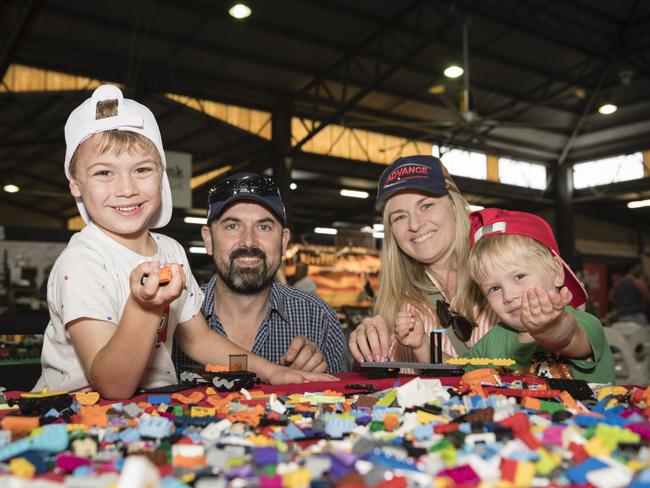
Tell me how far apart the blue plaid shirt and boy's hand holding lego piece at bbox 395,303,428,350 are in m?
0.68

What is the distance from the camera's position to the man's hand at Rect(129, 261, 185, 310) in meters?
1.16

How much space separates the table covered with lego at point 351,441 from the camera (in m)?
0.65

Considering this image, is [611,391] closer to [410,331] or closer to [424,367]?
[424,367]

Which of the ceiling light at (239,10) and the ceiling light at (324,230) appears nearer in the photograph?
the ceiling light at (239,10)

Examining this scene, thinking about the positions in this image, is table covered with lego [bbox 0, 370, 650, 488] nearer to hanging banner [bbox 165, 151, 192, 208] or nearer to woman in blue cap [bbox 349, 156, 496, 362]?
woman in blue cap [bbox 349, 156, 496, 362]

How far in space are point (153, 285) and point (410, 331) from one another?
100 centimetres

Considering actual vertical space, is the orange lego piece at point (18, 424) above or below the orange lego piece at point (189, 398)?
above

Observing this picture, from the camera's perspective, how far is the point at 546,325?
1.42 meters

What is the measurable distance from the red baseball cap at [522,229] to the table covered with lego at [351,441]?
24.9 inches

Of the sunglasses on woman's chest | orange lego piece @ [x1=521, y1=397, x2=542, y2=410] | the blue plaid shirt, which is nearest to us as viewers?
orange lego piece @ [x1=521, y1=397, x2=542, y2=410]

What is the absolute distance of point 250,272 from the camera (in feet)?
7.76

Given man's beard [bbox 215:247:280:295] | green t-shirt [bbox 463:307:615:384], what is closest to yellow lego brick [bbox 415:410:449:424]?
green t-shirt [bbox 463:307:615:384]

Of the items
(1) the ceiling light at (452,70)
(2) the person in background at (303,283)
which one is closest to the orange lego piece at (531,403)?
(2) the person in background at (303,283)

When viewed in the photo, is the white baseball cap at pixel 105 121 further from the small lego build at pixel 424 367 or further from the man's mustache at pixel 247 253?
the small lego build at pixel 424 367
